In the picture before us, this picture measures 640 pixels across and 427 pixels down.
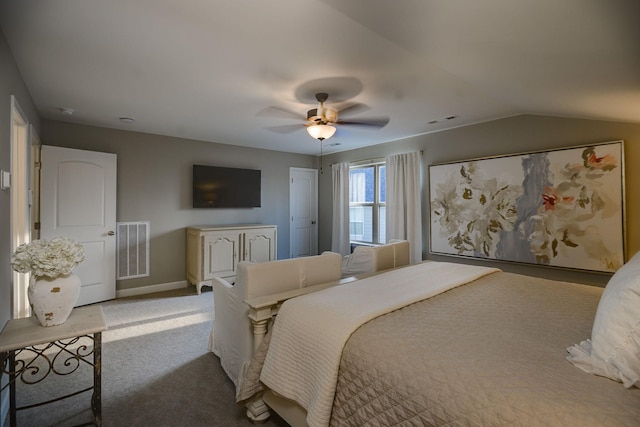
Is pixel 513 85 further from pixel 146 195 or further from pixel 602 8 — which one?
pixel 146 195

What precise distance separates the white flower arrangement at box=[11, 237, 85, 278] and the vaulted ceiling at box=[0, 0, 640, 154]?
4.17ft

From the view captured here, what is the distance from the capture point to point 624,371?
3.09ft

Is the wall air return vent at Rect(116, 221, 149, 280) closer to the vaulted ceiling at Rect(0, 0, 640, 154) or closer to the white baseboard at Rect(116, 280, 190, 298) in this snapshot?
the white baseboard at Rect(116, 280, 190, 298)

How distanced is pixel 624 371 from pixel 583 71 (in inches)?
64.7

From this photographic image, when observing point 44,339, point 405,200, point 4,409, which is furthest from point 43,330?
point 405,200

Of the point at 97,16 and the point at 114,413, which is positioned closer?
the point at 97,16

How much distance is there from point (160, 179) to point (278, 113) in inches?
90.7

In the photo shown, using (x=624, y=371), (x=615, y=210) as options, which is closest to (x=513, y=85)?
(x=615, y=210)

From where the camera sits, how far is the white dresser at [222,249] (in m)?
4.31

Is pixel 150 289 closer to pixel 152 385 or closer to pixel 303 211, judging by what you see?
pixel 152 385

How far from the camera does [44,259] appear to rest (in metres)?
1.51

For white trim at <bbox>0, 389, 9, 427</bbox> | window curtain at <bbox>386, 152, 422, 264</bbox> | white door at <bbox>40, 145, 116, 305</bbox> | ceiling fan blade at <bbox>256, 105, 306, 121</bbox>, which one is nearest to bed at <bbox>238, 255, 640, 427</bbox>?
white trim at <bbox>0, 389, 9, 427</bbox>

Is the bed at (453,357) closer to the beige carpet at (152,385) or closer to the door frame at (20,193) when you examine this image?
the beige carpet at (152,385)

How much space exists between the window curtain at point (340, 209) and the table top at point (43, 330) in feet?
13.6
